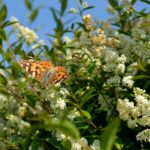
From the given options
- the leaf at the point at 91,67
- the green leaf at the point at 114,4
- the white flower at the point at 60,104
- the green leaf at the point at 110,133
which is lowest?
the green leaf at the point at 110,133

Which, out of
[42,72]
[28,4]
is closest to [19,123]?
[42,72]

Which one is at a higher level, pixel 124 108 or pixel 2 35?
pixel 2 35

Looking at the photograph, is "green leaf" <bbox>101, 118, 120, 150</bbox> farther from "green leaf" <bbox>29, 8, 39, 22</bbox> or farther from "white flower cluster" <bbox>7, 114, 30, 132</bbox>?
"green leaf" <bbox>29, 8, 39, 22</bbox>

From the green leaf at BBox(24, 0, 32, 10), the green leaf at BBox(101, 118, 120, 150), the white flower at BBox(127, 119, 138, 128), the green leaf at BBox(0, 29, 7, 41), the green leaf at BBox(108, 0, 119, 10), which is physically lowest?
the green leaf at BBox(101, 118, 120, 150)

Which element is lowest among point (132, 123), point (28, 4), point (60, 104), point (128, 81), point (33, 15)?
point (132, 123)

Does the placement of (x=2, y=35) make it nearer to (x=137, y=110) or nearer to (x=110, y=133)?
(x=137, y=110)

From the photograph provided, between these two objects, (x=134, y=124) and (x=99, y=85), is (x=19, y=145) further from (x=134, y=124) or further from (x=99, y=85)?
(x=99, y=85)

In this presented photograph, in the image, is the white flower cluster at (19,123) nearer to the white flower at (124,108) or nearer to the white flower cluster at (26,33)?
the white flower at (124,108)

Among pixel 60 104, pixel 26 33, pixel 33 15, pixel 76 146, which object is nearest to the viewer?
pixel 76 146

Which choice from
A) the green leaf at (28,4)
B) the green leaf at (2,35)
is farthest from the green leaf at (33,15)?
the green leaf at (2,35)

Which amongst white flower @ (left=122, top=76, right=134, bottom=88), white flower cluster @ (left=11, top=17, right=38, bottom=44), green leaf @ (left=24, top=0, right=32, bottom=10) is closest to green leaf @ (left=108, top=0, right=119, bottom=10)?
white flower cluster @ (left=11, top=17, right=38, bottom=44)

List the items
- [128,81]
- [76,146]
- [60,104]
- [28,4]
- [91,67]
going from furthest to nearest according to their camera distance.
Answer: [91,67], [128,81], [28,4], [60,104], [76,146]

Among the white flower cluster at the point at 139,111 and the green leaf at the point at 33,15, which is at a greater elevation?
the green leaf at the point at 33,15
